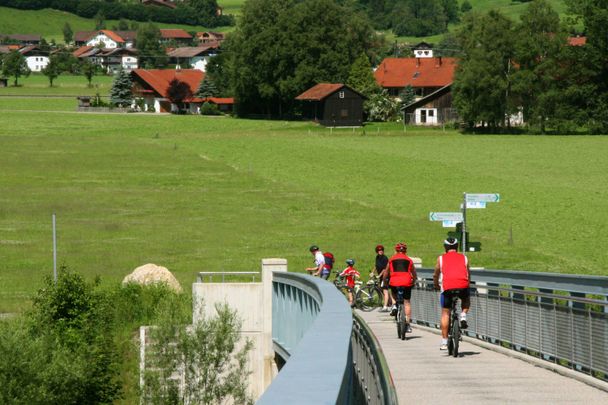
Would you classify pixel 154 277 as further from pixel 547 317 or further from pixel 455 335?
pixel 547 317

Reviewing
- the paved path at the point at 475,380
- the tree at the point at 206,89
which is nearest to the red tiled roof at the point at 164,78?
the tree at the point at 206,89

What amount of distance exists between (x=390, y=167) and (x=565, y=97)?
42.0m

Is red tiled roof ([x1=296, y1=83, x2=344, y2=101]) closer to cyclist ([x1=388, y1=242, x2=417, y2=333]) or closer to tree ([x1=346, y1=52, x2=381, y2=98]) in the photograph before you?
tree ([x1=346, y1=52, x2=381, y2=98])

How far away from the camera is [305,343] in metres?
8.09

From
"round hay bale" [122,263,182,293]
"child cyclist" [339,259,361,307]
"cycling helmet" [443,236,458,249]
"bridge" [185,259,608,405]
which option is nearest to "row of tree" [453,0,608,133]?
"round hay bale" [122,263,182,293]

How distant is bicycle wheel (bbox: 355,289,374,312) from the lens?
3164 centimetres

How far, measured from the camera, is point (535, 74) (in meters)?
129

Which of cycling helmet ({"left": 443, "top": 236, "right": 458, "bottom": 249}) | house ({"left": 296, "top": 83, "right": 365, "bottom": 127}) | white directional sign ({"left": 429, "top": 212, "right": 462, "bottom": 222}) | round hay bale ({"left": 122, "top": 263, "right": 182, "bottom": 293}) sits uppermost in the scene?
house ({"left": 296, "top": 83, "right": 365, "bottom": 127})

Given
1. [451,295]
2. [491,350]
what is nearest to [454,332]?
[451,295]

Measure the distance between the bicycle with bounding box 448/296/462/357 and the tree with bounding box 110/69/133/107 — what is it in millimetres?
157680

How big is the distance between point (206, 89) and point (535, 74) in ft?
202

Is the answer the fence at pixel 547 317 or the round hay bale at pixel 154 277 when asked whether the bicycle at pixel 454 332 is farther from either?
the round hay bale at pixel 154 277

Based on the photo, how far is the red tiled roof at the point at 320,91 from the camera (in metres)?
145

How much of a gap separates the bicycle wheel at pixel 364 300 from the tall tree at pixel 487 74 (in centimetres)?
9338
